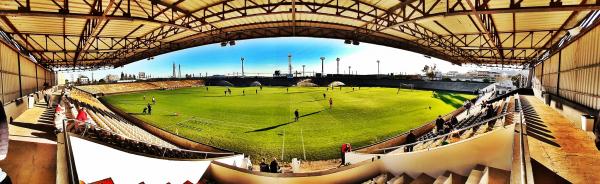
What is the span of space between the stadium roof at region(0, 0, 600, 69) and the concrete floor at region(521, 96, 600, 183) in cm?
379

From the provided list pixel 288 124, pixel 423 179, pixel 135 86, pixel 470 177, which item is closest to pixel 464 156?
pixel 470 177

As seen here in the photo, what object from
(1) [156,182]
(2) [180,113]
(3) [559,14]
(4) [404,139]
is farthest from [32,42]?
(3) [559,14]

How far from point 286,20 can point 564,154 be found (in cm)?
1618

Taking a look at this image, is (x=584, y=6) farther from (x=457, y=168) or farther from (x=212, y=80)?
(x=212, y=80)

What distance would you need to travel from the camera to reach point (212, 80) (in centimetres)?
7406

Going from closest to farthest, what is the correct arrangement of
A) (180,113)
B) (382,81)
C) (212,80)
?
(180,113), (382,81), (212,80)

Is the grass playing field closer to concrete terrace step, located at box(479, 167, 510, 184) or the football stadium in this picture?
the football stadium

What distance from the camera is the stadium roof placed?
37.9ft

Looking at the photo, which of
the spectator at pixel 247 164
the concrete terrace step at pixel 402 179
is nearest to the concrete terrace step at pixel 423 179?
the concrete terrace step at pixel 402 179

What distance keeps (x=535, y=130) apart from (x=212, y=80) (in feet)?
233

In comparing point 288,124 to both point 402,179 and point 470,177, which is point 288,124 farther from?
point 470,177

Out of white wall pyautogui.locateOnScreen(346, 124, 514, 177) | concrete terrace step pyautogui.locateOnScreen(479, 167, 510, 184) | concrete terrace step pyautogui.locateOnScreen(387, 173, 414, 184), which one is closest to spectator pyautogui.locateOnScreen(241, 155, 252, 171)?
white wall pyautogui.locateOnScreen(346, 124, 514, 177)

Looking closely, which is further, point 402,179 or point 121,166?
point 402,179

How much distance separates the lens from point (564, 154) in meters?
6.66
